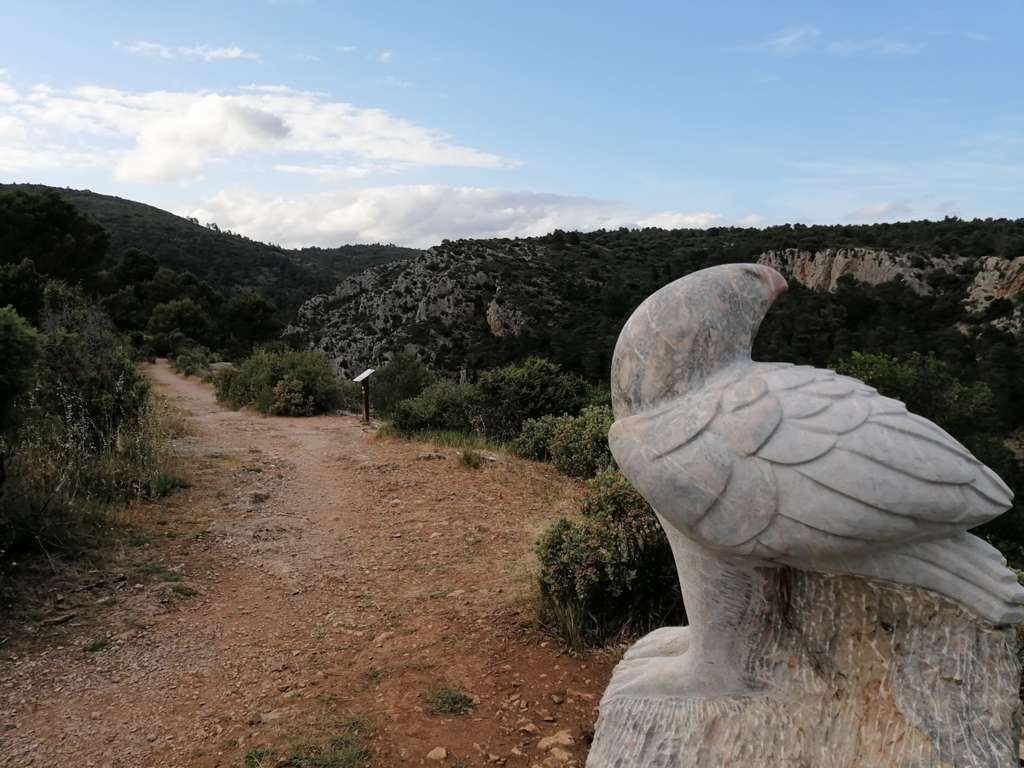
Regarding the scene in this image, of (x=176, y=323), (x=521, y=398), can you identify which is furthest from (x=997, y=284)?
(x=176, y=323)

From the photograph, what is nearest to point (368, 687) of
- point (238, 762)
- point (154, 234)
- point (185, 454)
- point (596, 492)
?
point (238, 762)

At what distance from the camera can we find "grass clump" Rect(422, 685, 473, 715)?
3205 millimetres

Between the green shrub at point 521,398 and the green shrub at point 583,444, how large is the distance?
1455 mm

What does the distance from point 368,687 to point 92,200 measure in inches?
2273

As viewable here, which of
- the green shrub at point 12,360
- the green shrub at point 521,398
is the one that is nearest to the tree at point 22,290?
the green shrub at point 521,398

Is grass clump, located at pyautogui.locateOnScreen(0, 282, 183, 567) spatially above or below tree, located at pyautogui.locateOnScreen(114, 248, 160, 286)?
below

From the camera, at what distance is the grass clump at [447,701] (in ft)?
10.5

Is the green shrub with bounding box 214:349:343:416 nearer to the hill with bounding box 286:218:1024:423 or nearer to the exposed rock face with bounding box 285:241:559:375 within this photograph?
the hill with bounding box 286:218:1024:423

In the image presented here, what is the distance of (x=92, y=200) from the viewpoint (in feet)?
166

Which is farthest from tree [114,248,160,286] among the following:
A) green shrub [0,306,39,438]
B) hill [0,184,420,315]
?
green shrub [0,306,39,438]

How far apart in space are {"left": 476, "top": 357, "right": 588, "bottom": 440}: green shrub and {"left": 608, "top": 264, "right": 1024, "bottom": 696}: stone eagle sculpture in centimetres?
780

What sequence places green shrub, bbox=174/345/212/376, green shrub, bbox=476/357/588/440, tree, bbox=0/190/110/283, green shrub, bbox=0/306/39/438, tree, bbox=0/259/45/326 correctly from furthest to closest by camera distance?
tree, bbox=0/190/110/283 < green shrub, bbox=174/345/212/376 < tree, bbox=0/259/45/326 < green shrub, bbox=476/357/588/440 < green shrub, bbox=0/306/39/438

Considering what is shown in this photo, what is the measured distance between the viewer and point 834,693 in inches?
74.1

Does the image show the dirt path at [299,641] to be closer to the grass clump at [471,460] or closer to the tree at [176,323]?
the grass clump at [471,460]
